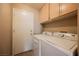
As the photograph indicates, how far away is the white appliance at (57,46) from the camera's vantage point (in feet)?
3.12

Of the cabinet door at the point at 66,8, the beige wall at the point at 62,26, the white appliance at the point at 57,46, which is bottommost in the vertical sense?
the white appliance at the point at 57,46

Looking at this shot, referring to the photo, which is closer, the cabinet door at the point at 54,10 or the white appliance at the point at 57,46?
the white appliance at the point at 57,46

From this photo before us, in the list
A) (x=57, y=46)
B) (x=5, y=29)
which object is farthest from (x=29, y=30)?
(x=57, y=46)

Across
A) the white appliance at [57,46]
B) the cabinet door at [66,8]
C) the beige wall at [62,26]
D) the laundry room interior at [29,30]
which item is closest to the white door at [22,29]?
the laundry room interior at [29,30]

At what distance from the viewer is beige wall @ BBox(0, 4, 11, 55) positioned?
3.80 feet

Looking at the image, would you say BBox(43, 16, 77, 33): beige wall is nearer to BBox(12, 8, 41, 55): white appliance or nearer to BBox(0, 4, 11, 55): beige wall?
BBox(12, 8, 41, 55): white appliance

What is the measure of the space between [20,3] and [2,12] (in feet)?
0.81

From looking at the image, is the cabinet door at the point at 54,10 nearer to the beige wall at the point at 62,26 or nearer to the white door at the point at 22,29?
the beige wall at the point at 62,26

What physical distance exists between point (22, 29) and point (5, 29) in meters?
0.21

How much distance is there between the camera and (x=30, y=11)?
46.9 inches

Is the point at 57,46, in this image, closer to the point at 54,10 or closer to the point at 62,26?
the point at 62,26

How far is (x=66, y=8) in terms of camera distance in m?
1.11

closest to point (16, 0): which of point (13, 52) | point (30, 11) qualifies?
point (30, 11)

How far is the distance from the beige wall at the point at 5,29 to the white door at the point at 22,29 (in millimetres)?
63
